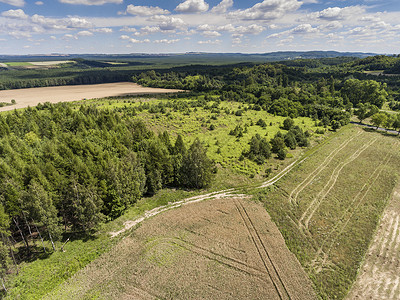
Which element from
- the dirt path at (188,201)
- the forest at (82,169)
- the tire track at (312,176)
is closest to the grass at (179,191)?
the dirt path at (188,201)

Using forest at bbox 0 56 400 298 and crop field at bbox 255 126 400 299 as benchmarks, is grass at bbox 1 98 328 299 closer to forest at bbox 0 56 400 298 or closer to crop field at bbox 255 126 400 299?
forest at bbox 0 56 400 298

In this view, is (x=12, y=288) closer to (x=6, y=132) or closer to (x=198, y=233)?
(x=198, y=233)

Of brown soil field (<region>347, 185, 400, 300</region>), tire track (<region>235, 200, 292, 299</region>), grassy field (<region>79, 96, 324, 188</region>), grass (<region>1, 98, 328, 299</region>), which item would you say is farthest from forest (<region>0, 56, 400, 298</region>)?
brown soil field (<region>347, 185, 400, 300</region>)

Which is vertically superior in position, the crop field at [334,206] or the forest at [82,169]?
the forest at [82,169]

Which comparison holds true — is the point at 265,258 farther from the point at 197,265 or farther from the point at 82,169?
the point at 82,169

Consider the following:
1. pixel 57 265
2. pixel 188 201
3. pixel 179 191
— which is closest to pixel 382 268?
pixel 188 201

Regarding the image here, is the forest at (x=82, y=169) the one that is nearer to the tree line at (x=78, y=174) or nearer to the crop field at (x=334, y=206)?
the tree line at (x=78, y=174)
